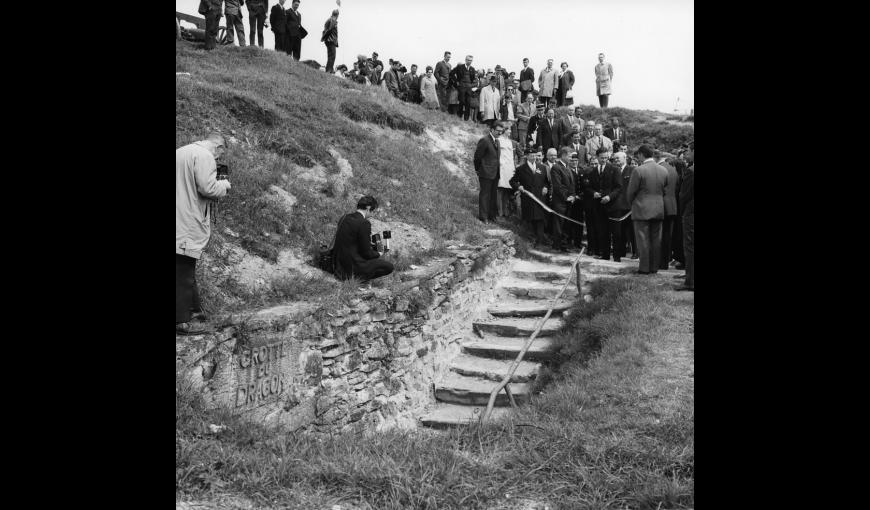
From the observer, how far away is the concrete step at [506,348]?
9.30m

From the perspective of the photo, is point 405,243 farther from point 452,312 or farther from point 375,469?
point 375,469

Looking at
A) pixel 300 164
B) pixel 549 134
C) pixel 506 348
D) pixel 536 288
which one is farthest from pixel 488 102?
pixel 506 348

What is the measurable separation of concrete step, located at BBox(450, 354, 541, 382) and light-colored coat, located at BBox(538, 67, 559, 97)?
489 inches

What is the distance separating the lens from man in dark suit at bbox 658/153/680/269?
395 inches

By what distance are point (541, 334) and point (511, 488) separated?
5880mm

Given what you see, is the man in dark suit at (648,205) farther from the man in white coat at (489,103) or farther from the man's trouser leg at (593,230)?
the man in white coat at (489,103)

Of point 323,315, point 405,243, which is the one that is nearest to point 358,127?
point 405,243

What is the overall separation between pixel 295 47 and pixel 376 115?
4.77 metres

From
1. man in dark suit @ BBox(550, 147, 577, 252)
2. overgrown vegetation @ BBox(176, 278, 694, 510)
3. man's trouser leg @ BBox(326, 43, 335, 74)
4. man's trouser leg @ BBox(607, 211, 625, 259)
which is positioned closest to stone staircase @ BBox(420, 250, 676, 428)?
man's trouser leg @ BBox(607, 211, 625, 259)

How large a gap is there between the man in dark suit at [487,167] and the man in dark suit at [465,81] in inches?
298

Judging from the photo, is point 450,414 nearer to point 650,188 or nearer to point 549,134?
point 650,188

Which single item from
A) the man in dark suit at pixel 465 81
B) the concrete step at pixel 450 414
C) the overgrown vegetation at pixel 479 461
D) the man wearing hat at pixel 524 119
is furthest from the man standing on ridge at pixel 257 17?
the overgrown vegetation at pixel 479 461

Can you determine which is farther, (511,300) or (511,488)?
(511,300)
